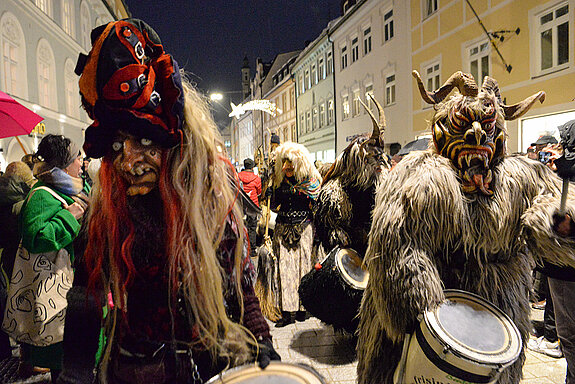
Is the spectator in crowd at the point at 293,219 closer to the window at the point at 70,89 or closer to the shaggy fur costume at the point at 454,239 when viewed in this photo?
the shaggy fur costume at the point at 454,239

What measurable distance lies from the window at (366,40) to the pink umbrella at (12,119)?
57.6ft

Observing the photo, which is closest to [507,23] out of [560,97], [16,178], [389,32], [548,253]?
[560,97]

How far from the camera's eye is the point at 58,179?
289 cm

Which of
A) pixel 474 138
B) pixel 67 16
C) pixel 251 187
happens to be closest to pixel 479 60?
pixel 251 187

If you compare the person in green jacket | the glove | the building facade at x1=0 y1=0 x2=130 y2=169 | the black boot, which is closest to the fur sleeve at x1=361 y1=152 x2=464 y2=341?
the glove

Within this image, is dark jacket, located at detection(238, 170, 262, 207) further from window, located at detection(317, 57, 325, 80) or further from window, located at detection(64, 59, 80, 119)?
window, located at detection(317, 57, 325, 80)

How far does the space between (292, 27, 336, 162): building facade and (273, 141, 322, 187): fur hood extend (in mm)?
19491

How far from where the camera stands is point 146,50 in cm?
160

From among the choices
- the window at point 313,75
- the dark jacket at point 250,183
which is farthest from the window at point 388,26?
the dark jacket at point 250,183

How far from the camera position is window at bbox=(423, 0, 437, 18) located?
14.1m

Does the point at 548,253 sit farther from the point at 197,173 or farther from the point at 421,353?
the point at 197,173

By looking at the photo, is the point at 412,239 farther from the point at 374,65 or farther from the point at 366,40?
the point at 366,40

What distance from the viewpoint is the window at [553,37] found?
8.68m

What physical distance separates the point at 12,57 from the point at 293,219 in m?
9.31
